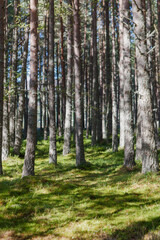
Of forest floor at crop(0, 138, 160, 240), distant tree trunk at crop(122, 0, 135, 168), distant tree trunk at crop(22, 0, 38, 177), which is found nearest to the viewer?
forest floor at crop(0, 138, 160, 240)

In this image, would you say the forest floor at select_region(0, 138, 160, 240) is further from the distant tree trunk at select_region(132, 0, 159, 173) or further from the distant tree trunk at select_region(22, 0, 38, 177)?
the distant tree trunk at select_region(22, 0, 38, 177)

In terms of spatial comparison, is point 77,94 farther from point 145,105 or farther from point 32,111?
point 145,105

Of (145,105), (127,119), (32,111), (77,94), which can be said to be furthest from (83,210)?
(77,94)

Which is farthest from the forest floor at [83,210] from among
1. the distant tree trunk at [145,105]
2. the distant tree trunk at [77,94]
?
the distant tree trunk at [77,94]

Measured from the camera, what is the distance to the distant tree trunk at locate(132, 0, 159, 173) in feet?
27.8

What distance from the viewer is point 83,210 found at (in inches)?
230

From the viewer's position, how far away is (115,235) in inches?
173

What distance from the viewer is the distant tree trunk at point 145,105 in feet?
27.8

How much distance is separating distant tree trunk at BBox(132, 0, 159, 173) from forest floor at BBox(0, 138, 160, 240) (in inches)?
27.3

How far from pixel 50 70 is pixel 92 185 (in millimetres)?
7908

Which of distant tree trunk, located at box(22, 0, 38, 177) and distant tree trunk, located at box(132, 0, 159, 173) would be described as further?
distant tree trunk, located at box(22, 0, 38, 177)

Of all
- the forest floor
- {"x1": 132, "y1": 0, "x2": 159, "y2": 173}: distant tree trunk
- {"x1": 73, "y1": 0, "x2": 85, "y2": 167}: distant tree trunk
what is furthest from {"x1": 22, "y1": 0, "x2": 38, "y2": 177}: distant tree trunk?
{"x1": 132, "y1": 0, "x2": 159, "y2": 173}: distant tree trunk

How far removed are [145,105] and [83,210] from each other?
467cm

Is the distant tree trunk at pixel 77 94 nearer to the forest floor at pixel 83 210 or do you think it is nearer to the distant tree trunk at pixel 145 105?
the forest floor at pixel 83 210
